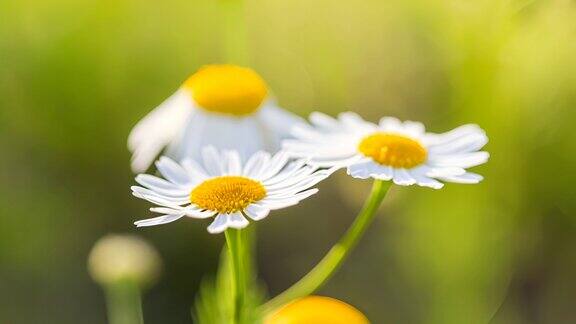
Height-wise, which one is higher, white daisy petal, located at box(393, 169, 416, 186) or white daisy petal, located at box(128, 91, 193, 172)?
white daisy petal, located at box(128, 91, 193, 172)

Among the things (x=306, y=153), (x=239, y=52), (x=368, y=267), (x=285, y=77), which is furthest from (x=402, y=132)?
(x=285, y=77)

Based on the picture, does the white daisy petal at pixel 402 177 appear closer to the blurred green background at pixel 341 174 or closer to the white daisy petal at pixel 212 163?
the white daisy petal at pixel 212 163

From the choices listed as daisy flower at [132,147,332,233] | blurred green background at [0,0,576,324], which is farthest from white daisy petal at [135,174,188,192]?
blurred green background at [0,0,576,324]

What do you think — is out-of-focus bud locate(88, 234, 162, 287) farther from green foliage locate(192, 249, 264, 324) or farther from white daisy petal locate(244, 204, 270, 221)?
white daisy petal locate(244, 204, 270, 221)

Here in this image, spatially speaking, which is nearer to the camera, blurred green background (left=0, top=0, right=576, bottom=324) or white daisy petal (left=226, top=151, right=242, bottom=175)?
white daisy petal (left=226, top=151, right=242, bottom=175)

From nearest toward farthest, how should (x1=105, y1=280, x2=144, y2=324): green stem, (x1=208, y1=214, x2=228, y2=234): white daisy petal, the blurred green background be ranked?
(x1=208, y1=214, x2=228, y2=234): white daisy petal → (x1=105, y1=280, x2=144, y2=324): green stem → the blurred green background

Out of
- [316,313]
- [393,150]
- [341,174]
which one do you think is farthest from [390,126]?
[341,174]

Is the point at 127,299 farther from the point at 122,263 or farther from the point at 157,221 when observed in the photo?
the point at 157,221

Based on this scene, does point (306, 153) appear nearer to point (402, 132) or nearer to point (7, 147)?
point (402, 132)

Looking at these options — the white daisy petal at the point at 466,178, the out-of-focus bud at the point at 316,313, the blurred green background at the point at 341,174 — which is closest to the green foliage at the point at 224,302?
the out-of-focus bud at the point at 316,313
